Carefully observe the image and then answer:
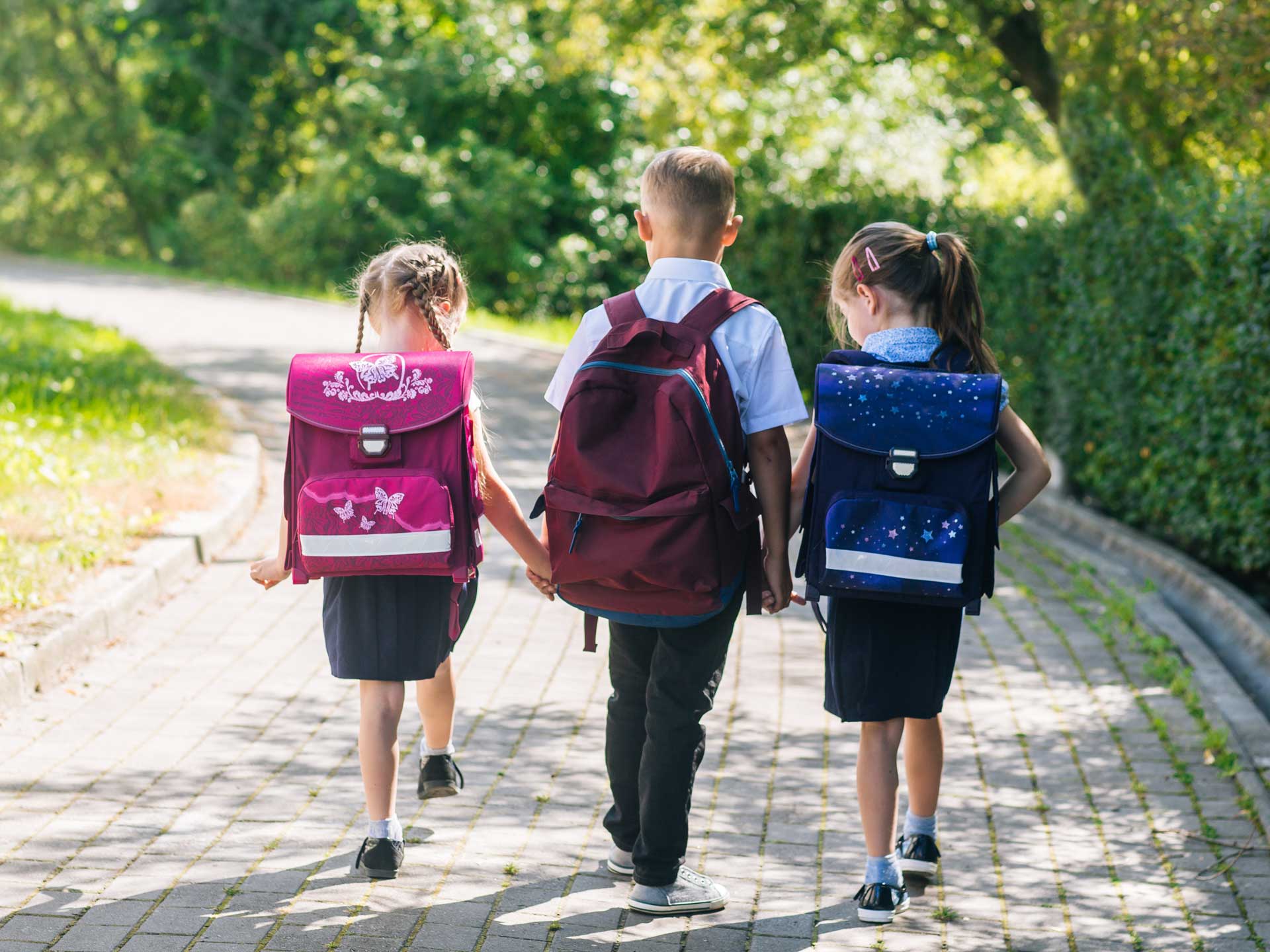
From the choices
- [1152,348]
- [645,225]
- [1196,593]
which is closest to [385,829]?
[645,225]

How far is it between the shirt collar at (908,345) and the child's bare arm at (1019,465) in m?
0.25

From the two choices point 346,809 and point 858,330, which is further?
point 346,809

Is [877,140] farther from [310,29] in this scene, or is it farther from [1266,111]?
[1266,111]

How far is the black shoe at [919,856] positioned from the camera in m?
3.97

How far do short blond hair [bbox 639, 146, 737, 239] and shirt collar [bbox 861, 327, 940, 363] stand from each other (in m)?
0.52

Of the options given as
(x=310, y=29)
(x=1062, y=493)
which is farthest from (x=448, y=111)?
(x=1062, y=493)

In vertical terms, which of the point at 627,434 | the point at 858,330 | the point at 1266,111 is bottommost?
the point at 627,434

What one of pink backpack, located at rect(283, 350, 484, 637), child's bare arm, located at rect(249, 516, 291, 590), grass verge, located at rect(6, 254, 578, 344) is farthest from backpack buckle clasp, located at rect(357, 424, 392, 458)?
grass verge, located at rect(6, 254, 578, 344)

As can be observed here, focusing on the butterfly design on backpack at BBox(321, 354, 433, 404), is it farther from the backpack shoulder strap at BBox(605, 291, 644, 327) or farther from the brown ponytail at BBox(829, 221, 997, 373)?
the brown ponytail at BBox(829, 221, 997, 373)

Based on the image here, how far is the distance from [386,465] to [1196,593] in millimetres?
5107

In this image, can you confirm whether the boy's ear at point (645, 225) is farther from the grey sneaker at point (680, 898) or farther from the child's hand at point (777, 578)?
the grey sneaker at point (680, 898)

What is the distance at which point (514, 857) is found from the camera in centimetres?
405

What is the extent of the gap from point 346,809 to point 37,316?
555 inches

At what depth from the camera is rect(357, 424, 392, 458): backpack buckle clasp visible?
11.6ft
